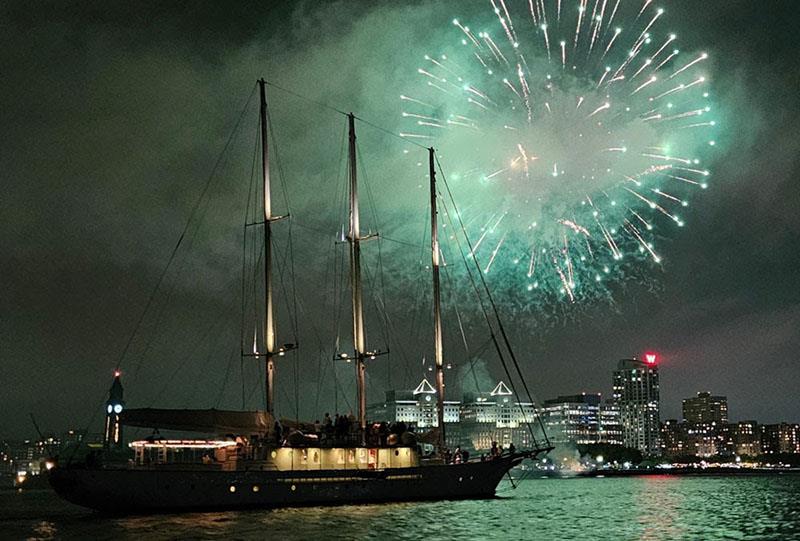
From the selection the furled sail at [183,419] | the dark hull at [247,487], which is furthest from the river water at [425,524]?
the furled sail at [183,419]

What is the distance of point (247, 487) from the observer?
56.8 metres

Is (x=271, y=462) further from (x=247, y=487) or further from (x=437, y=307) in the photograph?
(x=437, y=307)

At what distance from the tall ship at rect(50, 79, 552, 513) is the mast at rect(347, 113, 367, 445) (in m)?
0.07

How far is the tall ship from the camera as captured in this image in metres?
53.8

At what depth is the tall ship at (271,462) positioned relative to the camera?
53812mm

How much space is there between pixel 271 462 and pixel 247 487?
8.50 ft

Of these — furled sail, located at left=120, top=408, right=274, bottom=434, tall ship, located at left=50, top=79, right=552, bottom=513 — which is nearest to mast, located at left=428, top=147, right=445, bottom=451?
tall ship, located at left=50, top=79, right=552, bottom=513

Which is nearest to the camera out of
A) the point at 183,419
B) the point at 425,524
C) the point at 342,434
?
the point at 425,524

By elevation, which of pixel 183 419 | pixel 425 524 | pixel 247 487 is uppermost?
pixel 183 419

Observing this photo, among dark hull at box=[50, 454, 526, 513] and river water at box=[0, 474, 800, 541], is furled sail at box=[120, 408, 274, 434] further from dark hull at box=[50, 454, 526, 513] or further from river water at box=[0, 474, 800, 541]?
river water at box=[0, 474, 800, 541]

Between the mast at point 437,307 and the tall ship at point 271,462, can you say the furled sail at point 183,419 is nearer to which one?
the tall ship at point 271,462

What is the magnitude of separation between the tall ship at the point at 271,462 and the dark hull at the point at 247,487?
58mm

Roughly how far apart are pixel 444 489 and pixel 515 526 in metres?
14.5

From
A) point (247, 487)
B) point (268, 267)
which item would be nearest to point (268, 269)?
point (268, 267)
